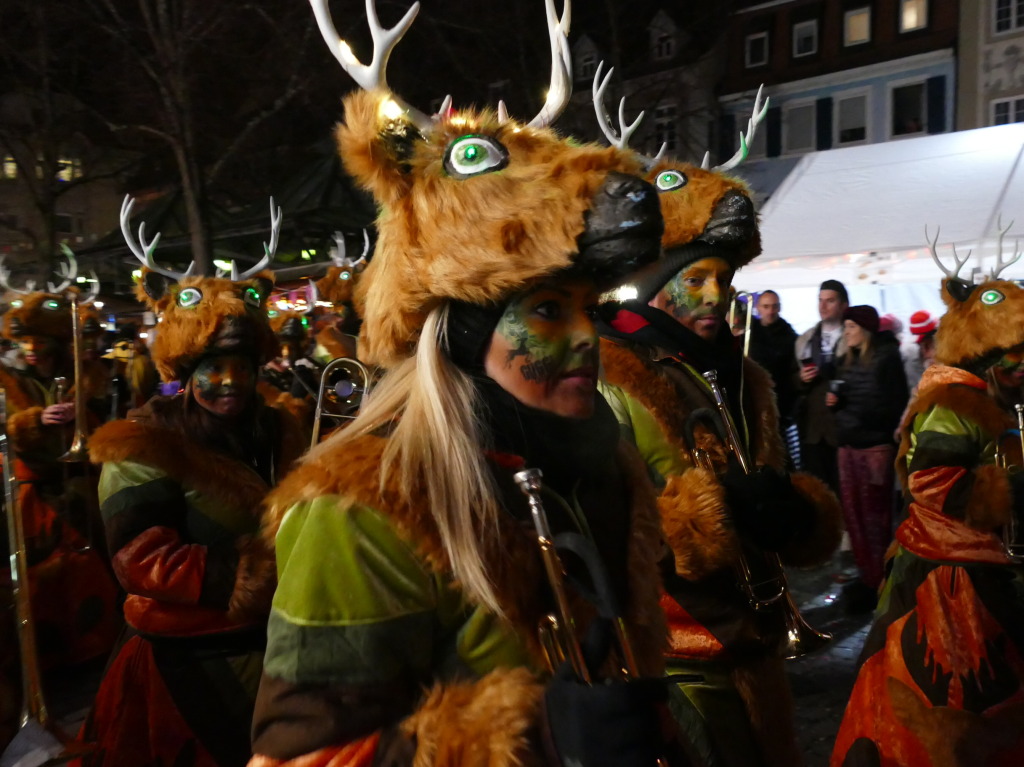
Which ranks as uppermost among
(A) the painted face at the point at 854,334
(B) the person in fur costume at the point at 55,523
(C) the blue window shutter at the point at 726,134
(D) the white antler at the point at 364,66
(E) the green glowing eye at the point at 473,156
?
(C) the blue window shutter at the point at 726,134

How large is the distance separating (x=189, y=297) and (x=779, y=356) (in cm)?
587

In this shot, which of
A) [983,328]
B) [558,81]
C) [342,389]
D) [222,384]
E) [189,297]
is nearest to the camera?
[558,81]

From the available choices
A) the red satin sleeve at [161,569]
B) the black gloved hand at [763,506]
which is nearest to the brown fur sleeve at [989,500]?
the black gloved hand at [763,506]

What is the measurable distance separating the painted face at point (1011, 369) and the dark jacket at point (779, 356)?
12.5 feet

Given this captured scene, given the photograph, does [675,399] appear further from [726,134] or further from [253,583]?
[726,134]

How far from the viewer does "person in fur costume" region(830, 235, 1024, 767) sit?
3754mm

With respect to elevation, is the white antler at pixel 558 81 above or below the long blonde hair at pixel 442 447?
above

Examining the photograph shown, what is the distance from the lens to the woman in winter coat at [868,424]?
7484mm

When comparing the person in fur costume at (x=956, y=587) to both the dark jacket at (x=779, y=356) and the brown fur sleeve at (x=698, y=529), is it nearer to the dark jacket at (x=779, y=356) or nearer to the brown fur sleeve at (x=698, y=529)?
the brown fur sleeve at (x=698, y=529)

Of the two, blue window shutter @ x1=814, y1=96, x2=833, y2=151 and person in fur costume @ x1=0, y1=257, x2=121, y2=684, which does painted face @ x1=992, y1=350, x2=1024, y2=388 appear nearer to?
person in fur costume @ x1=0, y1=257, x2=121, y2=684

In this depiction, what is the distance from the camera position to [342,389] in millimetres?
4867

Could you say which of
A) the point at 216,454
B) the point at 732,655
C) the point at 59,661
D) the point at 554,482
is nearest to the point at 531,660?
the point at 554,482

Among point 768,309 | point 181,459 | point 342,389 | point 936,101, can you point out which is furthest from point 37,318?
point 936,101

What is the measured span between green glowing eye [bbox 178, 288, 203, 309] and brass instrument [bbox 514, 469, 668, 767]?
8.79 ft
